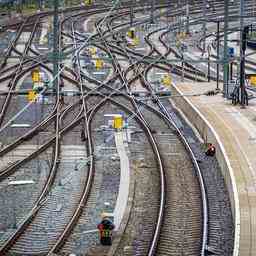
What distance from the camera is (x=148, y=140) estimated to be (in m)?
24.3

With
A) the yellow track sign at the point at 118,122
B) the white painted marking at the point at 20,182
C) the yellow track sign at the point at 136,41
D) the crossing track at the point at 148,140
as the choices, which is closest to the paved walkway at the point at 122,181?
the yellow track sign at the point at 118,122

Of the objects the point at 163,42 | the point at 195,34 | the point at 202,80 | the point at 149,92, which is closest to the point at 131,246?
the point at 149,92

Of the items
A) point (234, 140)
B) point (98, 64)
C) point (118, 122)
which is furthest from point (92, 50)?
point (234, 140)

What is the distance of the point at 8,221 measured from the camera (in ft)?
53.0

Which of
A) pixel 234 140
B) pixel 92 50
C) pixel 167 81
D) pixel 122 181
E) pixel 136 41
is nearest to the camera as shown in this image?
pixel 122 181

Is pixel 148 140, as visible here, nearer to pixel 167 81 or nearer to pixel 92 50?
pixel 167 81

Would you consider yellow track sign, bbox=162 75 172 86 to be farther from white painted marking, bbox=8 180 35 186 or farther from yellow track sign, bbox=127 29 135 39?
white painted marking, bbox=8 180 35 186

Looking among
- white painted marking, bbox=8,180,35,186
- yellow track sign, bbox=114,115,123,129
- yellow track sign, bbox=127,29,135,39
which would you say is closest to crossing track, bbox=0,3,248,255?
white painted marking, bbox=8,180,35,186

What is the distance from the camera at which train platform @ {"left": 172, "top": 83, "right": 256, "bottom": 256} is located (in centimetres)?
1508

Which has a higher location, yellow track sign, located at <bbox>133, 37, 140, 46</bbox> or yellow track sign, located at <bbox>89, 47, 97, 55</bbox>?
yellow track sign, located at <bbox>89, 47, 97, 55</bbox>

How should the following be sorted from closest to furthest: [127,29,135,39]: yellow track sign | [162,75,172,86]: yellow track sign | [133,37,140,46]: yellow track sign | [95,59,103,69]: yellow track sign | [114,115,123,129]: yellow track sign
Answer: [114,115,123,129]: yellow track sign < [162,75,172,86]: yellow track sign < [95,59,103,69]: yellow track sign < [133,37,140,46]: yellow track sign < [127,29,135,39]: yellow track sign

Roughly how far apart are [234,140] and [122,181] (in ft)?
14.1

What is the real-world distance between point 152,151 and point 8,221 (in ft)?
24.4

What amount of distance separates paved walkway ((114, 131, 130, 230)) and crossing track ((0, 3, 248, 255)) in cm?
65
